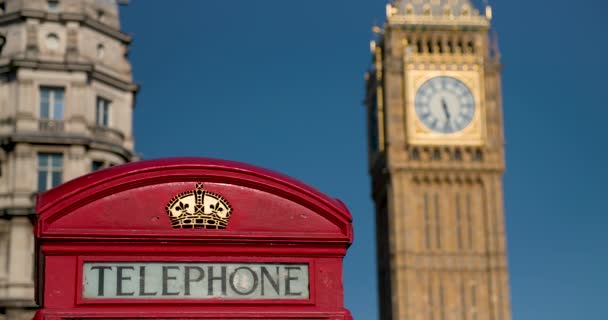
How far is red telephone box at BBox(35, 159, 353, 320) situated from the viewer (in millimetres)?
4844

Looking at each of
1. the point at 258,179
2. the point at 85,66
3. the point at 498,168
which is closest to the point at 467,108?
the point at 498,168

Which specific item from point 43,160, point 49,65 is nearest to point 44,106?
point 49,65

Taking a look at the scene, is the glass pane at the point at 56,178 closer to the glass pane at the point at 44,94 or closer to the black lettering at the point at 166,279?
the glass pane at the point at 44,94

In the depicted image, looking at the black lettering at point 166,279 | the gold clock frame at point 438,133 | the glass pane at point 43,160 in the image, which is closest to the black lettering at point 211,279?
the black lettering at point 166,279

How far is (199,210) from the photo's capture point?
5.06m

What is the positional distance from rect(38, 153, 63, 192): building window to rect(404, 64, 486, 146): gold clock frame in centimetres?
3203

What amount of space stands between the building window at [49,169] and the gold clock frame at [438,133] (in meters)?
32.0

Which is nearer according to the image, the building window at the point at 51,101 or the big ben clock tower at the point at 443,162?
the building window at the point at 51,101

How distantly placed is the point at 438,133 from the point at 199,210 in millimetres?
51367

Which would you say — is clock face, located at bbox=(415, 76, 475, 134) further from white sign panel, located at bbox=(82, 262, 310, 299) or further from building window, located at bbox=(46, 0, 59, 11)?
white sign panel, located at bbox=(82, 262, 310, 299)

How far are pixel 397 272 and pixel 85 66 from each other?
1194 inches

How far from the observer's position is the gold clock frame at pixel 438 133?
183 ft

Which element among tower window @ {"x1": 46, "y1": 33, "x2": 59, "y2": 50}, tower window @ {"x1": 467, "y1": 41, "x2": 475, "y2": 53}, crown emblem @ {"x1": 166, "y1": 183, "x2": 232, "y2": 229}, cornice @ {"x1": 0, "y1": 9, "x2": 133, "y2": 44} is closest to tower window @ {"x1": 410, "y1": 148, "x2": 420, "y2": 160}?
tower window @ {"x1": 467, "y1": 41, "x2": 475, "y2": 53}

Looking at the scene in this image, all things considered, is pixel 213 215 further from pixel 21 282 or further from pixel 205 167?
pixel 21 282
